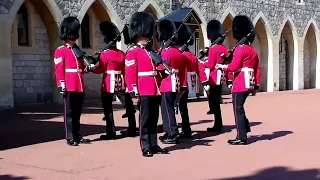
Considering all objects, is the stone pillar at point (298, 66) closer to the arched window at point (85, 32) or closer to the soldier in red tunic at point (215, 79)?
the arched window at point (85, 32)

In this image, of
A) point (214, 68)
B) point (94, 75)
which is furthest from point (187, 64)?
point (94, 75)

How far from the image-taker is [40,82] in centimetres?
1446

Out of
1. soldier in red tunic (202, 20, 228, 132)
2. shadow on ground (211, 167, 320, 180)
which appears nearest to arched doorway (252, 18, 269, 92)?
soldier in red tunic (202, 20, 228, 132)

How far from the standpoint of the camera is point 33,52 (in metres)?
14.2

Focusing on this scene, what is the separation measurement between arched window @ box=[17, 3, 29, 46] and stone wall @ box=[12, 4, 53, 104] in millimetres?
134

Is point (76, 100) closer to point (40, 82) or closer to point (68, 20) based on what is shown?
point (68, 20)

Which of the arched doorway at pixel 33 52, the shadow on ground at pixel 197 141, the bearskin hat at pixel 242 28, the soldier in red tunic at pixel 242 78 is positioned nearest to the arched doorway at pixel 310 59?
the arched doorway at pixel 33 52

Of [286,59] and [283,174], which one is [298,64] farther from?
[283,174]

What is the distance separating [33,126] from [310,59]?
59.9 ft

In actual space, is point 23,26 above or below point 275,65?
above

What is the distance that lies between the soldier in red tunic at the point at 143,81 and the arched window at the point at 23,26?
323 inches

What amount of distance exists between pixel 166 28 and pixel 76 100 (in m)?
1.67

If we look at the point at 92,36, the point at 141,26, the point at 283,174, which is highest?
the point at 92,36

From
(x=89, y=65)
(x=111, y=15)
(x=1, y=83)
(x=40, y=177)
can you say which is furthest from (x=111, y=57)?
(x=111, y=15)
